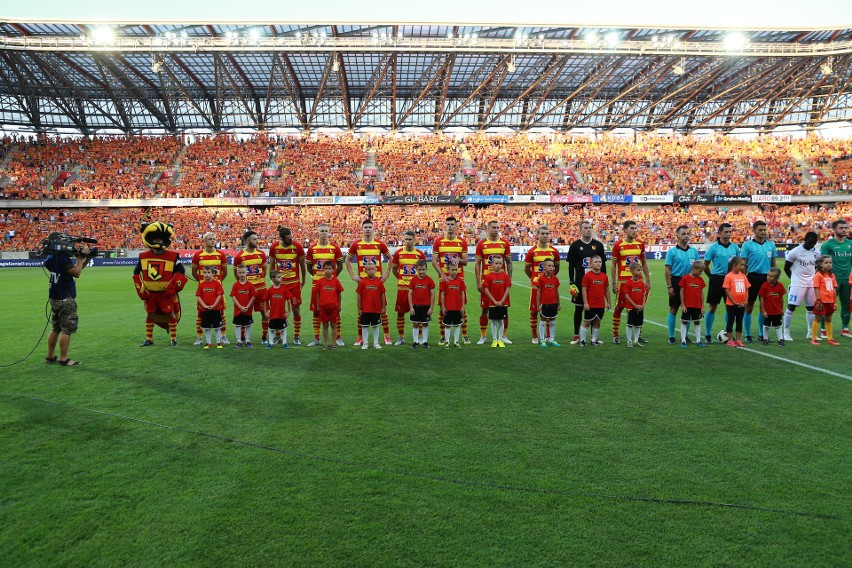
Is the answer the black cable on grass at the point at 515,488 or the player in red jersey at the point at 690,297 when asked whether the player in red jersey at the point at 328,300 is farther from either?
the player in red jersey at the point at 690,297

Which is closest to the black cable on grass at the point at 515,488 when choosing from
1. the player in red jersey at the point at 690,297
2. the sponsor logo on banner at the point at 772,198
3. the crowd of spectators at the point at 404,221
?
the player in red jersey at the point at 690,297

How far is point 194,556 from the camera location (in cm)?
303

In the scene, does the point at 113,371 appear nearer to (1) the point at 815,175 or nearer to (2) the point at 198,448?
(2) the point at 198,448

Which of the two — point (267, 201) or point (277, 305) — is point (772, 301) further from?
point (267, 201)

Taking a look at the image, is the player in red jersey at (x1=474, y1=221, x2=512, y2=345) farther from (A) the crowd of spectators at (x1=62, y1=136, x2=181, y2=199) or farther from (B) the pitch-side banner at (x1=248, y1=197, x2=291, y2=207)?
(A) the crowd of spectators at (x1=62, y1=136, x2=181, y2=199)

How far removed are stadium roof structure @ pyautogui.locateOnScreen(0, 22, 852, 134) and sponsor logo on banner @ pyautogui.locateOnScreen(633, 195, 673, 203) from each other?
889 centimetres

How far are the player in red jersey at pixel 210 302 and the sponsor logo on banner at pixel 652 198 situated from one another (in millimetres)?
38631

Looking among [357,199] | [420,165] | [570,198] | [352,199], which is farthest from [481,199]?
[352,199]

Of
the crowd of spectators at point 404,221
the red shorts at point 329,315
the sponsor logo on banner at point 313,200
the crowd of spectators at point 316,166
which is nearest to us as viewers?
the red shorts at point 329,315

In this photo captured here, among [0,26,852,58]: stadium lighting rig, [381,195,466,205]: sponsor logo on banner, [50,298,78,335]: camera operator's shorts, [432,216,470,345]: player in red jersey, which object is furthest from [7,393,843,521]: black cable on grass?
[381,195,466,205]: sponsor logo on banner

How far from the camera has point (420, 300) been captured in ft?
30.5

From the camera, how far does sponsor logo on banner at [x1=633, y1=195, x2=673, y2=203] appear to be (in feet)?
137

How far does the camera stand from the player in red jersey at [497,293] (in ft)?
30.4

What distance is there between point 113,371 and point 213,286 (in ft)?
7.25
